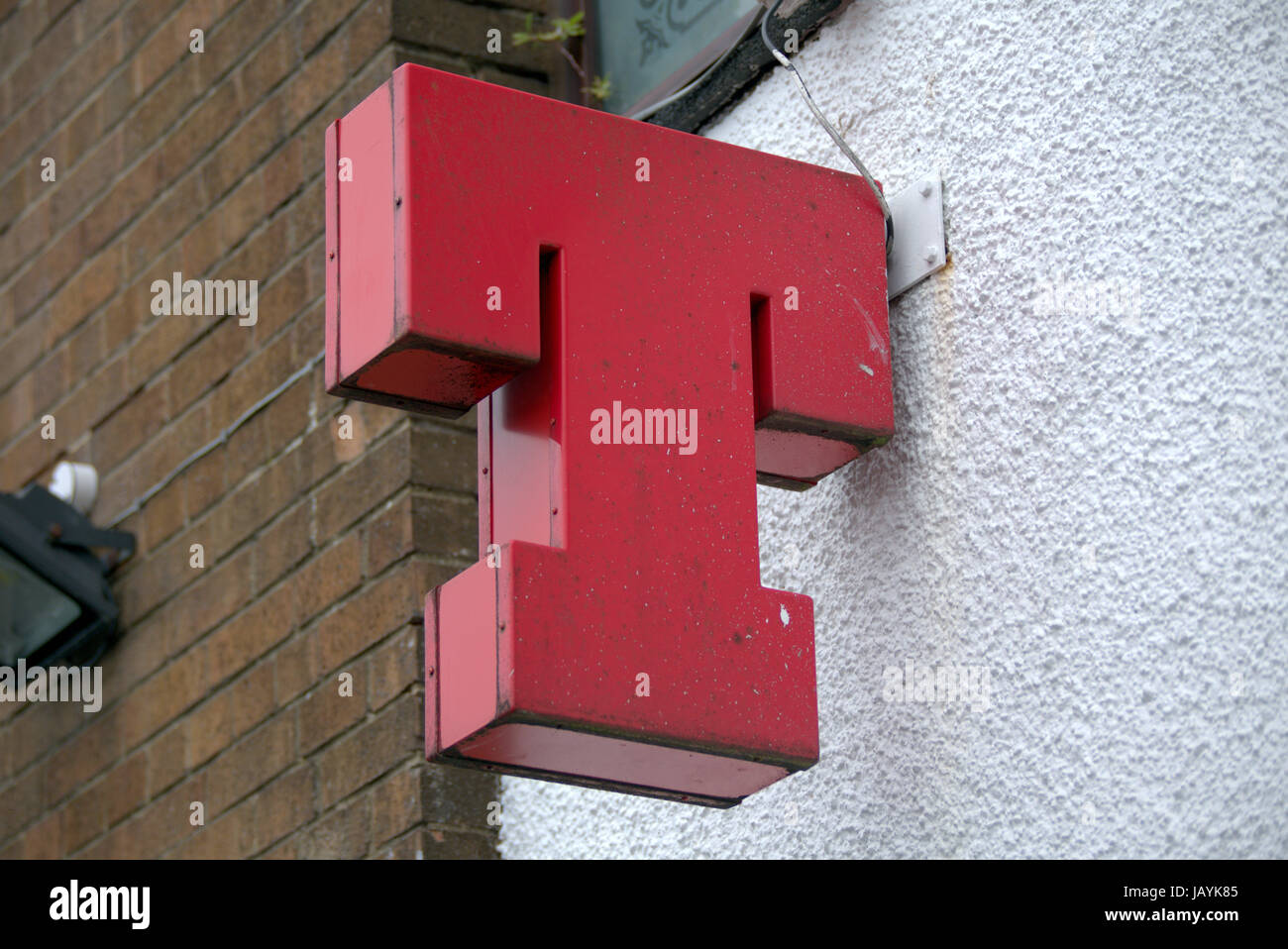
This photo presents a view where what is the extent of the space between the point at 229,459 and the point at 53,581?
45 centimetres

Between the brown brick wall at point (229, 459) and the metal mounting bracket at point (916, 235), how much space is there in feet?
3.26

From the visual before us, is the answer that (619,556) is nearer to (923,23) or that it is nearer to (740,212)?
(740,212)

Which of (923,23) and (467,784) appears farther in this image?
(467,784)

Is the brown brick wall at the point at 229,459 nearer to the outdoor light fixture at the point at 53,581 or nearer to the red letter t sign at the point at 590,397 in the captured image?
the outdoor light fixture at the point at 53,581

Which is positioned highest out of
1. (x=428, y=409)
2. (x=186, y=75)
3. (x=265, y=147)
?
(x=186, y=75)

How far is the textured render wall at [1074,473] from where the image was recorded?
2023 millimetres

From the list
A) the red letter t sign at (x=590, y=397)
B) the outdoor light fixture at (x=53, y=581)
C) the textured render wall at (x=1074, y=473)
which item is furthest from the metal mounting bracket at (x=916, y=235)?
the outdoor light fixture at (x=53, y=581)

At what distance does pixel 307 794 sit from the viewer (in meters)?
3.20

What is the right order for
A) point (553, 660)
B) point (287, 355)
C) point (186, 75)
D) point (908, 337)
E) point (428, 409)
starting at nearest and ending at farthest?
point (553, 660) < point (428, 409) < point (908, 337) < point (287, 355) < point (186, 75)

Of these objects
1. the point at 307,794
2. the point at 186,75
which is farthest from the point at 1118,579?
the point at 186,75

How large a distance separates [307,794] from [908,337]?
139 cm

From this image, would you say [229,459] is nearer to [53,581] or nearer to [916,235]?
[53,581]

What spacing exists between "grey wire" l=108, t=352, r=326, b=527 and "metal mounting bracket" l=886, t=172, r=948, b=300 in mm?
1244

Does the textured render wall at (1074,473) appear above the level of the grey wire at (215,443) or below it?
below
